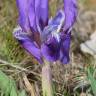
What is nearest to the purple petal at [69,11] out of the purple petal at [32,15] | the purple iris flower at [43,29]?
the purple iris flower at [43,29]

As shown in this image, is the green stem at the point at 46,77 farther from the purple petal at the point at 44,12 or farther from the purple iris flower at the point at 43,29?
the purple petal at the point at 44,12

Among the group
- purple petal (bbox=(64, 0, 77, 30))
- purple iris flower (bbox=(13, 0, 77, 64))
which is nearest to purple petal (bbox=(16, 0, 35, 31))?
purple iris flower (bbox=(13, 0, 77, 64))

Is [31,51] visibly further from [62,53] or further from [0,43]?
[0,43]

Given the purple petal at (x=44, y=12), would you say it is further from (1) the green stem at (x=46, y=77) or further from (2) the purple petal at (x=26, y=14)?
(1) the green stem at (x=46, y=77)

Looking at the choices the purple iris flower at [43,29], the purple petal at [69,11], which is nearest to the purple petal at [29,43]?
→ the purple iris flower at [43,29]

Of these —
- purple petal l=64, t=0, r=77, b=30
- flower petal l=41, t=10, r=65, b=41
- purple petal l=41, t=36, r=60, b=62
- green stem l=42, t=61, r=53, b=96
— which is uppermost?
purple petal l=64, t=0, r=77, b=30

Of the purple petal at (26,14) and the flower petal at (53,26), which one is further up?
the purple petal at (26,14)

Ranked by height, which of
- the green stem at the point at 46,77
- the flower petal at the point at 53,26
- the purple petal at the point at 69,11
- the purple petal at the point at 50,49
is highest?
the purple petal at the point at 69,11

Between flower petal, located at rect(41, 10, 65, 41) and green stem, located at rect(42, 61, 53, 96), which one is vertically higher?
flower petal, located at rect(41, 10, 65, 41)

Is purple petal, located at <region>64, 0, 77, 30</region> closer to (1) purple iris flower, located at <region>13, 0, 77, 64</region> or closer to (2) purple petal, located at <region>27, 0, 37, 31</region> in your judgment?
(1) purple iris flower, located at <region>13, 0, 77, 64</region>
